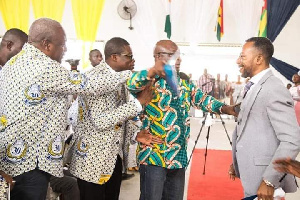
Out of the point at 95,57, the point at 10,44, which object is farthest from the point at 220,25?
the point at 10,44

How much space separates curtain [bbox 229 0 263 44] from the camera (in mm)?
9898

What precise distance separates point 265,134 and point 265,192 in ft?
1.03

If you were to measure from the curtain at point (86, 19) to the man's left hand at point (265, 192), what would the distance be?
8.78 m

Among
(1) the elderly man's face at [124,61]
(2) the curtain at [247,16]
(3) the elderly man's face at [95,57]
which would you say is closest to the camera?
(1) the elderly man's face at [124,61]

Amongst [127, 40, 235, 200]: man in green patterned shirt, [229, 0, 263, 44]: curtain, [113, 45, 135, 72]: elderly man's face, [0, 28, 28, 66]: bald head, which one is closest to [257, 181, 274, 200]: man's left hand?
[127, 40, 235, 200]: man in green patterned shirt

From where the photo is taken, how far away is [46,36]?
1733 millimetres

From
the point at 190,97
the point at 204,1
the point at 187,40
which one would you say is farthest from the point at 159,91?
the point at 187,40

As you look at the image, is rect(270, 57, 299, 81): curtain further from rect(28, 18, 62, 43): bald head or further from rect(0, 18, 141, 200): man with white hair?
rect(28, 18, 62, 43): bald head

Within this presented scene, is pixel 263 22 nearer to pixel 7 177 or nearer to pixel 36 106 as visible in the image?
pixel 36 106

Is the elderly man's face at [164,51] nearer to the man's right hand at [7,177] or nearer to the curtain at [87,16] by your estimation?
the man's right hand at [7,177]

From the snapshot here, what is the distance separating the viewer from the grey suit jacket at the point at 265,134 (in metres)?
1.66

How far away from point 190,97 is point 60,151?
106cm

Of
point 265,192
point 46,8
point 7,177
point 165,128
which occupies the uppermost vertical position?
point 46,8

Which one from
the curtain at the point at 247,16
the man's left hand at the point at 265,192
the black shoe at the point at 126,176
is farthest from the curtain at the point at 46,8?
the man's left hand at the point at 265,192
